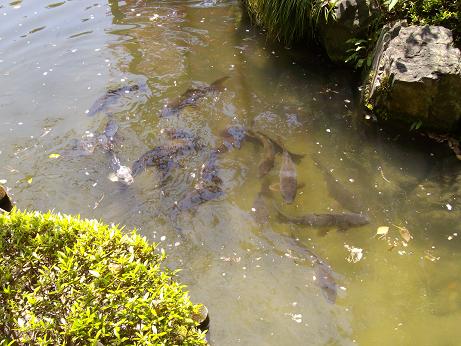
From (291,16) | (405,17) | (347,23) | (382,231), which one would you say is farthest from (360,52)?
(382,231)

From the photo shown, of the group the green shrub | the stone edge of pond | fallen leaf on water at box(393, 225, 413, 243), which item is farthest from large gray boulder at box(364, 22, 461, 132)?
fallen leaf on water at box(393, 225, 413, 243)

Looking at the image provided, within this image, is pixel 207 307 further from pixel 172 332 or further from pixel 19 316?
pixel 19 316

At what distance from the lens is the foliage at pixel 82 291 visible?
264cm

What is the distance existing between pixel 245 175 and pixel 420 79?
2.66 metres

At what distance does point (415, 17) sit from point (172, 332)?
5618 millimetres

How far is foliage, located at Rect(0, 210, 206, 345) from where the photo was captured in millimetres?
2643

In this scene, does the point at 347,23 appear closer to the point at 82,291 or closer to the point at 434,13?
the point at 434,13

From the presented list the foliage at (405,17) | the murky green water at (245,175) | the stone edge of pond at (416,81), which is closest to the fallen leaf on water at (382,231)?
the murky green water at (245,175)

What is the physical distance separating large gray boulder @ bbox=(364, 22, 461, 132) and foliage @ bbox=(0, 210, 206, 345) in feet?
14.0

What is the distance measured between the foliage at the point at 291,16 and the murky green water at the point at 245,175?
0.37 m

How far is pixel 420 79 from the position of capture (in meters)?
5.52

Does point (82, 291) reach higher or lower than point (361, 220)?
higher

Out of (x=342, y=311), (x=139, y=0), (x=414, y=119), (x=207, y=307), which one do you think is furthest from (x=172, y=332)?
(x=139, y=0)

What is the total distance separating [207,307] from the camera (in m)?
4.14
